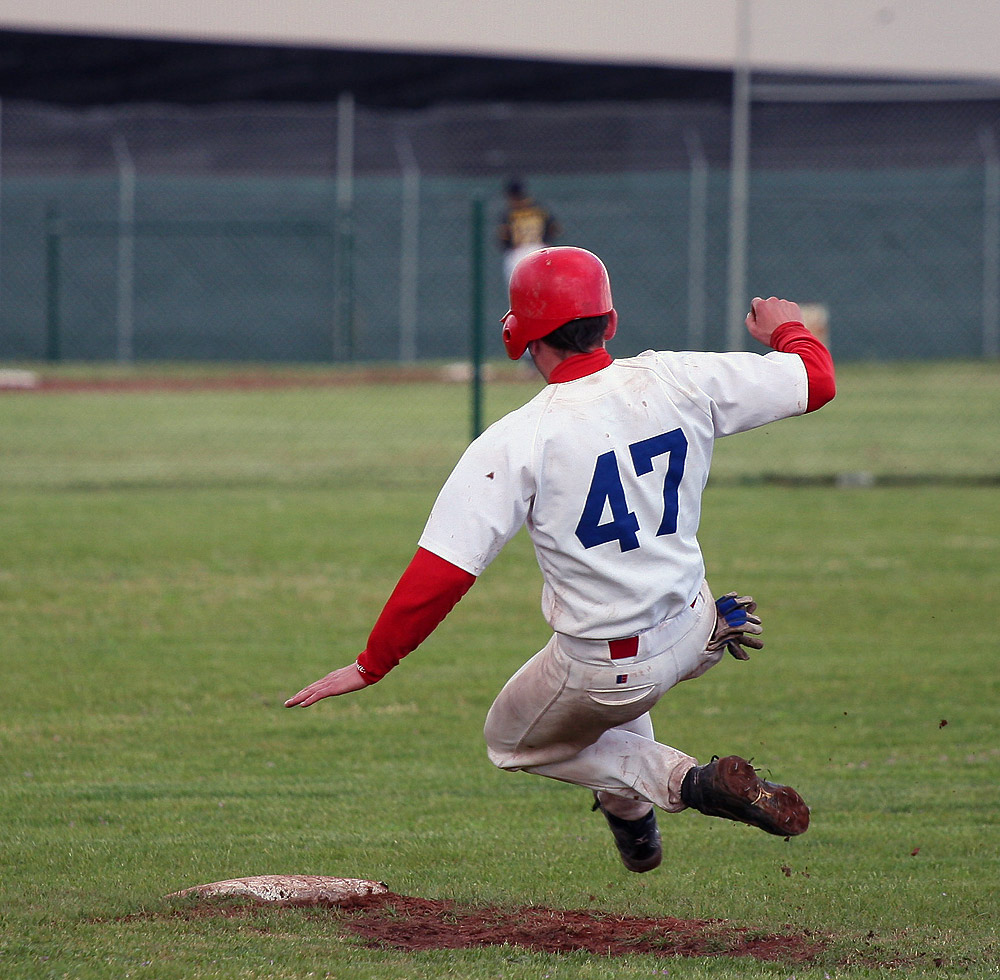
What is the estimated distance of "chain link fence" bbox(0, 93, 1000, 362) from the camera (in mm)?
22953

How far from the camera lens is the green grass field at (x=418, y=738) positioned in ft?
13.5

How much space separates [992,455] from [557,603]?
11.6 meters

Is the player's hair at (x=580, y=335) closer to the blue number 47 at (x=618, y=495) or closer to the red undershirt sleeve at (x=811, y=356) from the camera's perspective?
the blue number 47 at (x=618, y=495)

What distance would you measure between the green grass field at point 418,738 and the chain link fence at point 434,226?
10691 millimetres

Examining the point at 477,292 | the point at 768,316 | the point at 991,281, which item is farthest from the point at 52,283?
the point at 768,316

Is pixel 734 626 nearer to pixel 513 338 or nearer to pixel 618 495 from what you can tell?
pixel 618 495

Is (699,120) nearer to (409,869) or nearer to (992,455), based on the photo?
(992,455)

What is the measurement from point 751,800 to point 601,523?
80 cm

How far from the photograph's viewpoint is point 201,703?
6582mm

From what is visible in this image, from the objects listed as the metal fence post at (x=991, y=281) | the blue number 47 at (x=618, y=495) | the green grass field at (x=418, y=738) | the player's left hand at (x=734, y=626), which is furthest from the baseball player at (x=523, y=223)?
the blue number 47 at (x=618, y=495)

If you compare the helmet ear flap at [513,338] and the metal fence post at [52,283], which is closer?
the helmet ear flap at [513,338]

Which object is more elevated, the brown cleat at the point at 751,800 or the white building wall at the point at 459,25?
the white building wall at the point at 459,25

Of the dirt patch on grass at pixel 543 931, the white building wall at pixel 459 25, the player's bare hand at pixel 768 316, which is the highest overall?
the white building wall at pixel 459 25

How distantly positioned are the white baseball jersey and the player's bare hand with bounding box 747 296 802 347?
1.16 ft
